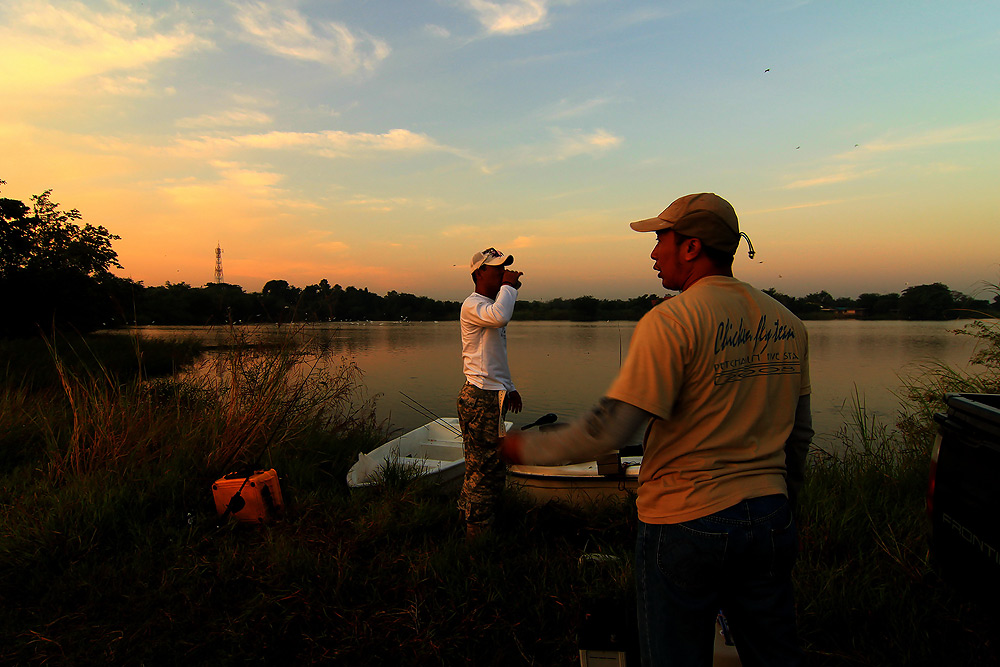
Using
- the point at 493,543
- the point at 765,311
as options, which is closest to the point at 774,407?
the point at 765,311

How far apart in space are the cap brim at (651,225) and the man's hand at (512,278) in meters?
2.38

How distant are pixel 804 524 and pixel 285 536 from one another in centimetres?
382

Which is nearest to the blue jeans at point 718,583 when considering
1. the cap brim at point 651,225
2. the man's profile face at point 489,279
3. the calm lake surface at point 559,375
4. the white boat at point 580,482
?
the cap brim at point 651,225

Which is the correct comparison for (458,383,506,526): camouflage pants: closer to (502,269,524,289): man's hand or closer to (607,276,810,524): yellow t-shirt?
(502,269,524,289): man's hand

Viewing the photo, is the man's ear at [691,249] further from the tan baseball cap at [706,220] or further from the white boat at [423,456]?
the white boat at [423,456]

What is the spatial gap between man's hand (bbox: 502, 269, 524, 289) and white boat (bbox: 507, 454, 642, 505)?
174 cm

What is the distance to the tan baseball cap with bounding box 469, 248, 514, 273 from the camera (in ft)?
14.0

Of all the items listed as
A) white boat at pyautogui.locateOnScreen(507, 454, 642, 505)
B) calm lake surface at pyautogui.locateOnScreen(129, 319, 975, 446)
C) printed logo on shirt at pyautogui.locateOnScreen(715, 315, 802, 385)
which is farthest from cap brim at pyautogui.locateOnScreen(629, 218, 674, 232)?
calm lake surface at pyautogui.locateOnScreen(129, 319, 975, 446)

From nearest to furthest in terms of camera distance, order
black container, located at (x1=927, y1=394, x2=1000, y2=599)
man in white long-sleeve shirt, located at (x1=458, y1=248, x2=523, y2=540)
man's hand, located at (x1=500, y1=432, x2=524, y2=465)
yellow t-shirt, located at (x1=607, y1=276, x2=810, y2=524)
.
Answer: yellow t-shirt, located at (x1=607, y1=276, x2=810, y2=524), man's hand, located at (x1=500, y1=432, x2=524, y2=465), black container, located at (x1=927, y1=394, x2=1000, y2=599), man in white long-sleeve shirt, located at (x1=458, y1=248, x2=523, y2=540)

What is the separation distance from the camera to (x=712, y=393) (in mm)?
1535

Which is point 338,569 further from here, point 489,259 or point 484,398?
point 489,259

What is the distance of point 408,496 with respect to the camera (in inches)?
188

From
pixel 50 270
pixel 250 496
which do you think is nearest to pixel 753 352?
pixel 250 496

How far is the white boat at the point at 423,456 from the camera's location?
5.54 metres
